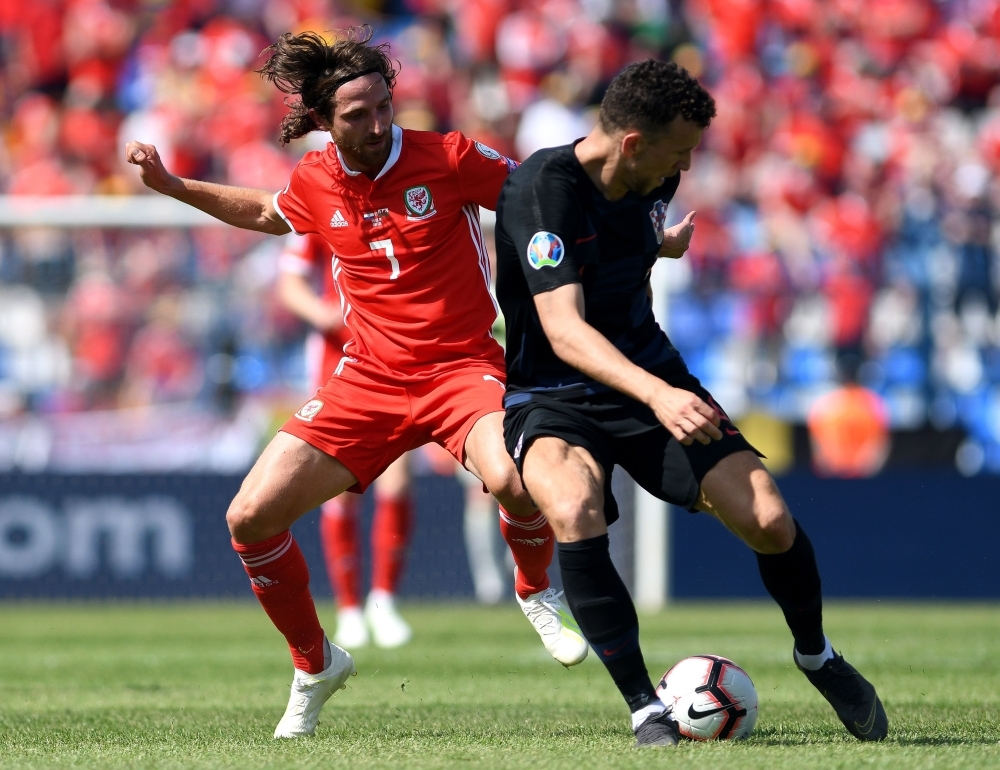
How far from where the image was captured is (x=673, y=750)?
4438 millimetres

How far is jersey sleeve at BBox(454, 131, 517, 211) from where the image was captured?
5688mm

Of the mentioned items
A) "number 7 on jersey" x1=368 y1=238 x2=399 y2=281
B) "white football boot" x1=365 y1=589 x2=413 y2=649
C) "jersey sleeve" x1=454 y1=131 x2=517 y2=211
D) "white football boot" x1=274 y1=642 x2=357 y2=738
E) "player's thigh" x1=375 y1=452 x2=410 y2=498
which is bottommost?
"white football boot" x1=365 y1=589 x2=413 y2=649

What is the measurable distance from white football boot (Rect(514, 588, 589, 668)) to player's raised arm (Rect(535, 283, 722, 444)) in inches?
54.3

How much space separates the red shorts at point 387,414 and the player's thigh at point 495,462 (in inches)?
1.9

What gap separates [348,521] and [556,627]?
142 inches

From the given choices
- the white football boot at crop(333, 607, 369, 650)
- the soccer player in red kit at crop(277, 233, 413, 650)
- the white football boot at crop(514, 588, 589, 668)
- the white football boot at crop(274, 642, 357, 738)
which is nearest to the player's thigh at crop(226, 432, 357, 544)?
the white football boot at crop(274, 642, 357, 738)

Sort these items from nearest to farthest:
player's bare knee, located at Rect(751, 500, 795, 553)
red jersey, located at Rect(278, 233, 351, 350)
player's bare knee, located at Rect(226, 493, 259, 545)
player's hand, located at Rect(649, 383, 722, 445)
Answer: player's hand, located at Rect(649, 383, 722, 445) → player's bare knee, located at Rect(751, 500, 795, 553) → player's bare knee, located at Rect(226, 493, 259, 545) → red jersey, located at Rect(278, 233, 351, 350)

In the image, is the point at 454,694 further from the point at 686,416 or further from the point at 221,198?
the point at 686,416

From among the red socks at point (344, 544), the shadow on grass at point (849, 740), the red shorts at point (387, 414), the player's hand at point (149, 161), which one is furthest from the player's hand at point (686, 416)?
the red socks at point (344, 544)

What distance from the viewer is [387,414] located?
5535 mm

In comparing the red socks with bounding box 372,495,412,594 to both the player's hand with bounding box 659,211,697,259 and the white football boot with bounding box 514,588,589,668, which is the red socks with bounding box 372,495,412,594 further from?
the player's hand with bounding box 659,211,697,259

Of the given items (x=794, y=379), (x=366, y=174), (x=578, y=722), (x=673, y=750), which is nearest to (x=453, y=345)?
(x=366, y=174)

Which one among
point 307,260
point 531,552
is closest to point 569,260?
point 531,552

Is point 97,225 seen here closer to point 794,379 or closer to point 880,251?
point 794,379
